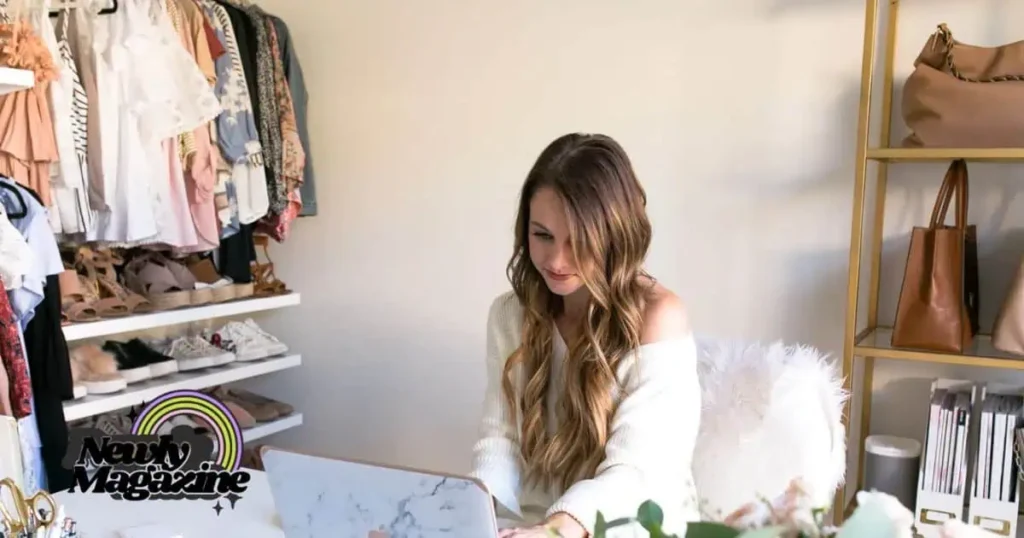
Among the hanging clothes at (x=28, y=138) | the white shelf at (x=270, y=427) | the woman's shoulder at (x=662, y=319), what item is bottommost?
the white shelf at (x=270, y=427)

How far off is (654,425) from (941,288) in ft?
2.67

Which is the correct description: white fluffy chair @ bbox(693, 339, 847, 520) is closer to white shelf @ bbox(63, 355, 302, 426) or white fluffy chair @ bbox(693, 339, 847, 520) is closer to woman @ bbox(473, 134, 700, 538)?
woman @ bbox(473, 134, 700, 538)

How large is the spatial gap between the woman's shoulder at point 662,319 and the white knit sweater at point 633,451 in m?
0.01

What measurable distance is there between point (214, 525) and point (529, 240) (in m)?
0.63

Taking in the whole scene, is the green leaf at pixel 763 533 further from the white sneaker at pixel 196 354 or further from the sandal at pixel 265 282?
the sandal at pixel 265 282

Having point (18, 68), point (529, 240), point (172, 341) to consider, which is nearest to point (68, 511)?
point (529, 240)

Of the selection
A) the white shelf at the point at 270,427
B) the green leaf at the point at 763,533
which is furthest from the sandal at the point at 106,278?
the green leaf at the point at 763,533

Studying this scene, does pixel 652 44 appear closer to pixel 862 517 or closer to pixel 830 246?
pixel 830 246

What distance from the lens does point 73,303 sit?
2246 millimetres

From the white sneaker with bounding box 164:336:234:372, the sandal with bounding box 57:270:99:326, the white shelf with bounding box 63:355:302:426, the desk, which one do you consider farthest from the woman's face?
the white sneaker with bounding box 164:336:234:372

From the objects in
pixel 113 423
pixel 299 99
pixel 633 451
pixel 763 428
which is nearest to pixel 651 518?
pixel 633 451

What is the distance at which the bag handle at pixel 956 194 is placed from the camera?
1807mm

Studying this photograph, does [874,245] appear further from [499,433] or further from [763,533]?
[763,533]

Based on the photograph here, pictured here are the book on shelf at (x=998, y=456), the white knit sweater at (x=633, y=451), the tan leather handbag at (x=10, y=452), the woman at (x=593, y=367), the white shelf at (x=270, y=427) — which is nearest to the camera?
the tan leather handbag at (x=10, y=452)
